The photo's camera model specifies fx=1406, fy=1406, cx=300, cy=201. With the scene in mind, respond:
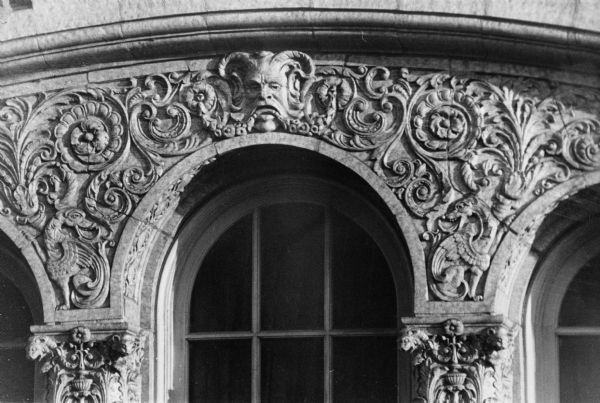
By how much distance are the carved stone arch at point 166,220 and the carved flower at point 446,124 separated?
32 centimetres

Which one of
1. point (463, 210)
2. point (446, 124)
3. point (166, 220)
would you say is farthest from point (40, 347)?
point (446, 124)

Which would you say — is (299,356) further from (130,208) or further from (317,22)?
(317,22)

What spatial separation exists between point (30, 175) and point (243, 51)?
130cm

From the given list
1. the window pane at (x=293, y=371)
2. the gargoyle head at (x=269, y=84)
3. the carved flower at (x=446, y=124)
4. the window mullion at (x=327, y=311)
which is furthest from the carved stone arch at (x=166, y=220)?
the window pane at (x=293, y=371)

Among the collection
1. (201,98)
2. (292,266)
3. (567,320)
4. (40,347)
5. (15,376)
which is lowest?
(15,376)

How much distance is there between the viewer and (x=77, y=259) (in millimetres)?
7293

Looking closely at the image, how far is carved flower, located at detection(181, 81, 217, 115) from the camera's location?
7320mm

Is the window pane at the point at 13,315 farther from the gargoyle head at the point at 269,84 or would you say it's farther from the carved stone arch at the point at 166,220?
the gargoyle head at the point at 269,84

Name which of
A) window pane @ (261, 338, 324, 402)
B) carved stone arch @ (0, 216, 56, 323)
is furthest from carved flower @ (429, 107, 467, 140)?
carved stone arch @ (0, 216, 56, 323)

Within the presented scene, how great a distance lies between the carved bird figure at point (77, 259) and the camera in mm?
7234

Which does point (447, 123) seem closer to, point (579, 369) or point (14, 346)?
point (579, 369)

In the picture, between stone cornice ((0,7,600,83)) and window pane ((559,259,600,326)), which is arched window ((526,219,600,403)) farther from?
stone cornice ((0,7,600,83))

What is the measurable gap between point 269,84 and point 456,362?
1.72 metres

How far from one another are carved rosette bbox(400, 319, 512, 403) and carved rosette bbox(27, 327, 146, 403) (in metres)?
1.43
